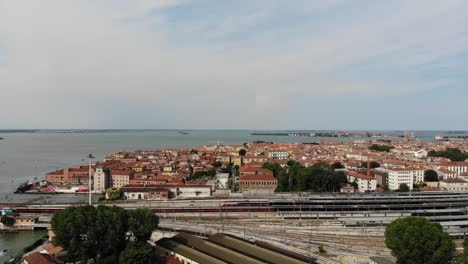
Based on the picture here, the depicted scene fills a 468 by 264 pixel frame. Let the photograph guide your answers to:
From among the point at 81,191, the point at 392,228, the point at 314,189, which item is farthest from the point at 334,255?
the point at 81,191

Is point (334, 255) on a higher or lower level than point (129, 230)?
lower

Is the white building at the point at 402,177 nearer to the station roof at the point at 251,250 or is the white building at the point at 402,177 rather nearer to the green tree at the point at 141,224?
the station roof at the point at 251,250

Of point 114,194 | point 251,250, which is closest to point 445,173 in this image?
point 114,194

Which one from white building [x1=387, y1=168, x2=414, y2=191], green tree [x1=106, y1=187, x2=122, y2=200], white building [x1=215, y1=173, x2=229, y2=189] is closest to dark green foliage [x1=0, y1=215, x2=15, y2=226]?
green tree [x1=106, y1=187, x2=122, y2=200]

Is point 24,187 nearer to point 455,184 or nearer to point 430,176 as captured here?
point 430,176

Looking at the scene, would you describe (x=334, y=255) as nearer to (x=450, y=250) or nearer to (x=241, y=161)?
(x=450, y=250)
